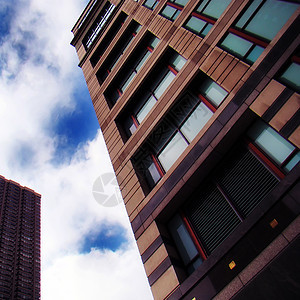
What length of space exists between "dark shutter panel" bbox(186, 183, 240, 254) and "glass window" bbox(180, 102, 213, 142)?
219 centimetres

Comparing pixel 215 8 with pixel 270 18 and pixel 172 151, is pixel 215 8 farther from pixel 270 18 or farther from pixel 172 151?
pixel 172 151

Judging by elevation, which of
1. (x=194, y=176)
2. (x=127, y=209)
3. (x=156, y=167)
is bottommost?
(x=127, y=209)

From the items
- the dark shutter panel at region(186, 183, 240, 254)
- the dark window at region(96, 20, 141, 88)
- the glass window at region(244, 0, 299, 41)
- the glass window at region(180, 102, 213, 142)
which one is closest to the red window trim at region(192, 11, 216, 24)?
the glass window at region(244, 0, 299, 41)

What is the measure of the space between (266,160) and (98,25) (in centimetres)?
2165

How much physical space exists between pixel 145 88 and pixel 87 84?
23.6ft

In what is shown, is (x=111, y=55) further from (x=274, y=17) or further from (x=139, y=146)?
(x=274, y=17)

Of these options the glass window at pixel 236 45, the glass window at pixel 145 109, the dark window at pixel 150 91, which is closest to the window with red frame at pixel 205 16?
the dark window at pixel 150 91

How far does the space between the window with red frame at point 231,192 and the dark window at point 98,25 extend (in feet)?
59.9

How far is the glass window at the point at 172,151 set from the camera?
1018 centimetres

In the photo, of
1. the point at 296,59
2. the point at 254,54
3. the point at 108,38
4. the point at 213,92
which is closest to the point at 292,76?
the point at 296,59

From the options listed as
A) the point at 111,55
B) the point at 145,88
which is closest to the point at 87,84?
the point at 111,55

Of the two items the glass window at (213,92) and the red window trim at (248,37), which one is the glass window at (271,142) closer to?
the glass window at (213,92)

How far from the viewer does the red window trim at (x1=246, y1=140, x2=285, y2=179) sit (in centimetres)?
678

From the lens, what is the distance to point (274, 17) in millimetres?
8438
